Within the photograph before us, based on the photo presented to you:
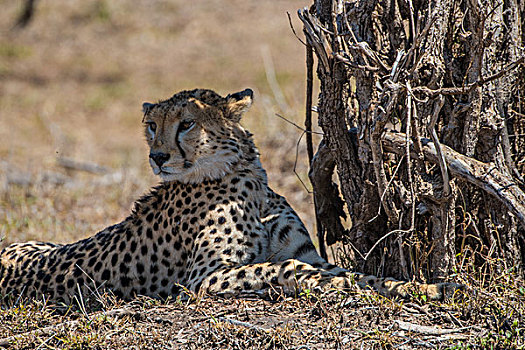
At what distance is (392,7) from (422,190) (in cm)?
103

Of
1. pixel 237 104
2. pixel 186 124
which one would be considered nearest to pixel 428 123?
pixel 237 104

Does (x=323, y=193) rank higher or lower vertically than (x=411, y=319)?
higher

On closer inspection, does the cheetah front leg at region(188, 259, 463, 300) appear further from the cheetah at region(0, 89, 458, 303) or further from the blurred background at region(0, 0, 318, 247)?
the blurred background at region(0, 0, 318, 247)

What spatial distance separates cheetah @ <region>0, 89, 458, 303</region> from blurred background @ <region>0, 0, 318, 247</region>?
5.68 feet

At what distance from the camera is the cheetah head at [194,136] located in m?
4.09

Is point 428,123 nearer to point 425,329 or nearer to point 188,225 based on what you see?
point 425,329

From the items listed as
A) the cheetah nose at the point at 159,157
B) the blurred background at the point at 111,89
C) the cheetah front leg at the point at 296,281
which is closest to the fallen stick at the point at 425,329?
the cheetah front leg at the point at 296,281

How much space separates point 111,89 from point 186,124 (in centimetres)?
1049

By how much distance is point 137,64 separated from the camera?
52.1 ft

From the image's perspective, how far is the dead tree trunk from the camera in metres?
3.49

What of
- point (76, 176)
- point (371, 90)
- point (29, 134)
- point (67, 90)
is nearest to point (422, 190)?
point (371, 90)

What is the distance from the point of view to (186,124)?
4.19 m

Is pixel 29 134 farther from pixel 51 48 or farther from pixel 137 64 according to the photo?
pixel 51 48

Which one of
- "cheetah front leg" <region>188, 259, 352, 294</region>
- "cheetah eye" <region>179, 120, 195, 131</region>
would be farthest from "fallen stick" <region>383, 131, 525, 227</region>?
"cheetah eye" <region>179, 120, 195, 131</region>
